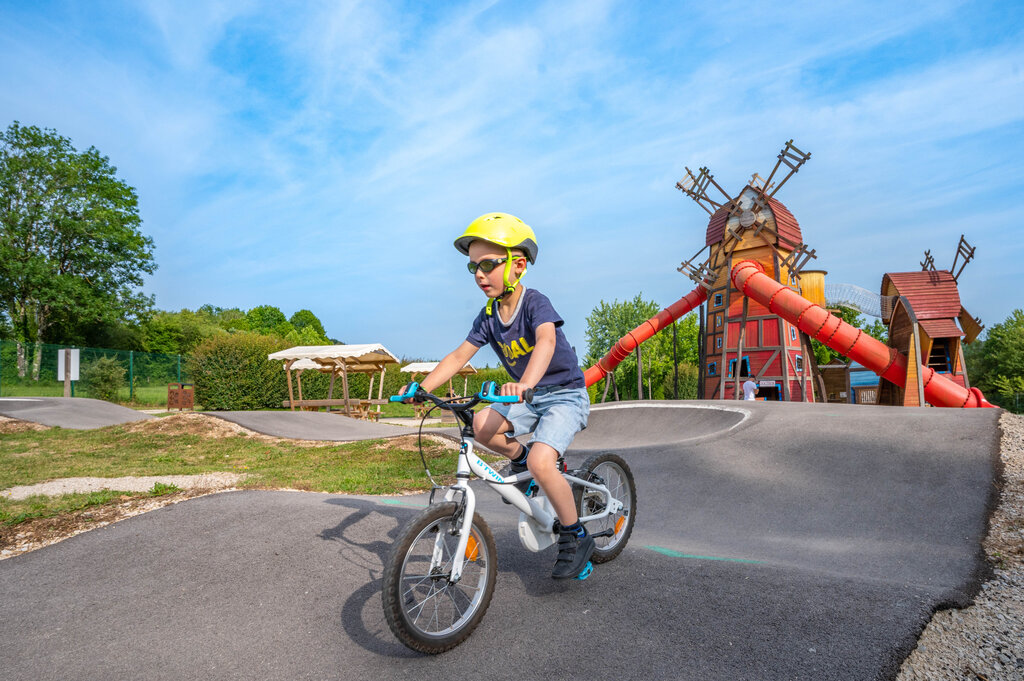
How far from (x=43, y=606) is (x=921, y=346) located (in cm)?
1988

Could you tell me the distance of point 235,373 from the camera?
83.3ft

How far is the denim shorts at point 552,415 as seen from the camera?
3324 mm

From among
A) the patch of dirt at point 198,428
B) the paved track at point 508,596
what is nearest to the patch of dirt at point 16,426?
the patch of dirt at point 198,428

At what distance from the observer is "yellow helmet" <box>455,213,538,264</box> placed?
3.40 m

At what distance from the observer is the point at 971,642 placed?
9.70 ft

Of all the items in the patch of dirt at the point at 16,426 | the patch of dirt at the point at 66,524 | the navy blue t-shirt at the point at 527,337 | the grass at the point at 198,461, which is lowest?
the grass at the point at 198,461

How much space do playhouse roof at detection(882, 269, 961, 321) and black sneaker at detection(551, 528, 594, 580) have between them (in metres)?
17.4

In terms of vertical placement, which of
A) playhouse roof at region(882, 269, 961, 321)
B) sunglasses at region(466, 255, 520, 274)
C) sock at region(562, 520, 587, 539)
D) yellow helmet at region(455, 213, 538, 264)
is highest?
playhouse roof at region(882, 269, 961, 321)

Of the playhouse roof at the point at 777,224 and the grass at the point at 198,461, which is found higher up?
Result: the playhouse roof at the point at 777,224

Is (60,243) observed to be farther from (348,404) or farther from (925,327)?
(925,327)

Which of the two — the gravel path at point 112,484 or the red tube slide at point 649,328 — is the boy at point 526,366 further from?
the red tube slide at point 649,328

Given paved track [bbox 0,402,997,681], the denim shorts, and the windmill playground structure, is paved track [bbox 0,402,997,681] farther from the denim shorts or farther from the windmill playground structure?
the windmill playground structure

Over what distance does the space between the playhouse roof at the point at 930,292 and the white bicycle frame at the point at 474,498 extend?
17539 millimetres

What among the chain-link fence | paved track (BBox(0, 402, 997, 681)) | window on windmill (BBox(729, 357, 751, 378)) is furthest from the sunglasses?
the chain-link fence
